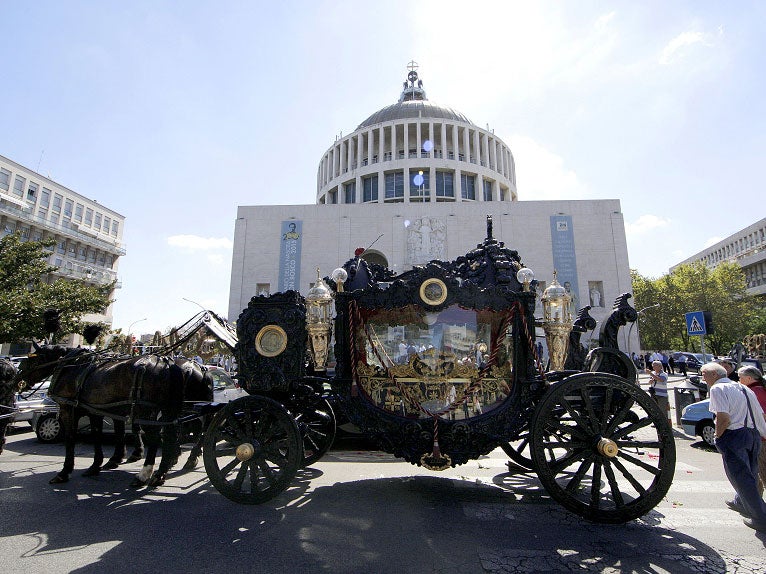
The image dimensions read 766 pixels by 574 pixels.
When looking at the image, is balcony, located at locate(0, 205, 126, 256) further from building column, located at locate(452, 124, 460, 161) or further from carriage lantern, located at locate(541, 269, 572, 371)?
carriage lantern, located at locate(541, 269, 572, 371)

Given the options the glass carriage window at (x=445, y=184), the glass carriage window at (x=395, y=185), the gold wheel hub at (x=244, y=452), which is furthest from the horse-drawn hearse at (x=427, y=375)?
the glass carriage window at (x=445, y=184)

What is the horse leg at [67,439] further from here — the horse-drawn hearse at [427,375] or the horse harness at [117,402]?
the horse-drawn hearse at [427,375]

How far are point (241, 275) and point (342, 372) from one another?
33.4 meters

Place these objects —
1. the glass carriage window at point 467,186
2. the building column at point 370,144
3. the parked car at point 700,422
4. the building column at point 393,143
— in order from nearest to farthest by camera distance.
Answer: the parked car at point 700,422
the glass carriage window at point 467,186
the building column at point 393,143
the building column at point 370,144

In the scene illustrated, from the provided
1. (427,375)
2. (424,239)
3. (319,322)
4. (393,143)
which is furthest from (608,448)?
(393,143)

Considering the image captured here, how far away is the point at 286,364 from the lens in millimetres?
4930

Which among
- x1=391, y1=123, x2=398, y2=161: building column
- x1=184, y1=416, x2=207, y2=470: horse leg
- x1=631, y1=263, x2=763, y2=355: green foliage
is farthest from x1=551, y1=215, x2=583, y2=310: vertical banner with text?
x1=184, y1=416, x2=207, y2=470: horse leg

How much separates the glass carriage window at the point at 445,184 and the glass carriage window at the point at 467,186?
1.02 m

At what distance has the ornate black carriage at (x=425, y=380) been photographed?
433 cm

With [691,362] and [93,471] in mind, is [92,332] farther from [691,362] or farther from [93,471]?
[691,362]

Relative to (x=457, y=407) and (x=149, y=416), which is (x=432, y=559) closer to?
(x=457, y=407)

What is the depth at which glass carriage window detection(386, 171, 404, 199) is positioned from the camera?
4669 centimetres

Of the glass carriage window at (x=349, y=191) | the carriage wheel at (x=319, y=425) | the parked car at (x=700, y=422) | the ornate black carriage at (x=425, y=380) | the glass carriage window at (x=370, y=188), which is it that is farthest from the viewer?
the glass carriage window at (x=349, y=191)

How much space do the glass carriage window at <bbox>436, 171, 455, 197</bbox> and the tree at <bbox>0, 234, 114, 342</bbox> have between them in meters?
36.2
